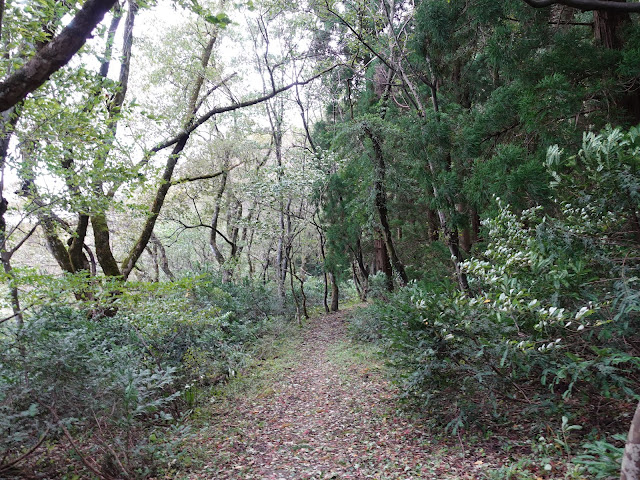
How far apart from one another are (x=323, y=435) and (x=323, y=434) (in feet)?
0.09

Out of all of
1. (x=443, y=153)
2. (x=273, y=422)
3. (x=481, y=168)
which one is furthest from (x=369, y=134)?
(x=273, y=422)

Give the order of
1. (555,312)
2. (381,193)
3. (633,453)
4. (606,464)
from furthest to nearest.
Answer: (381,193)
(555,312)
(606,464)
(633,453)

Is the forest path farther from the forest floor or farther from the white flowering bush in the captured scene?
the white flowering bush

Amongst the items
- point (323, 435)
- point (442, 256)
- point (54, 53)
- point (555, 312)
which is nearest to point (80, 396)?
point (323, 435)

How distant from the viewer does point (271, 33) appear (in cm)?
1233

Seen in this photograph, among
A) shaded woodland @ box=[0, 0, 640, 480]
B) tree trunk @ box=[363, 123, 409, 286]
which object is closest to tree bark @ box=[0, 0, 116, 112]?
shaded woodland @ box=[0, 0, 640, 480]

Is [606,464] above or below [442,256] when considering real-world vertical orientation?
below

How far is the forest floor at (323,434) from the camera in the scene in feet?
11.9

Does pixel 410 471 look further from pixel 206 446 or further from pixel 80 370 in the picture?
pixel 80 370

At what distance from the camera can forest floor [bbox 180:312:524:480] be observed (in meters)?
3.63

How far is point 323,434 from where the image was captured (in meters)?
4.79

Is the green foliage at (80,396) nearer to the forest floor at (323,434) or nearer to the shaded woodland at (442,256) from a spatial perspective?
the shaded woodland at (442,256)

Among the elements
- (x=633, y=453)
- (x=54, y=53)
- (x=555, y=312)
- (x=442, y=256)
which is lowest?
(x=633, y=453)

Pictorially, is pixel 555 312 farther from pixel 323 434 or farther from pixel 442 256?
pixel 442 256
